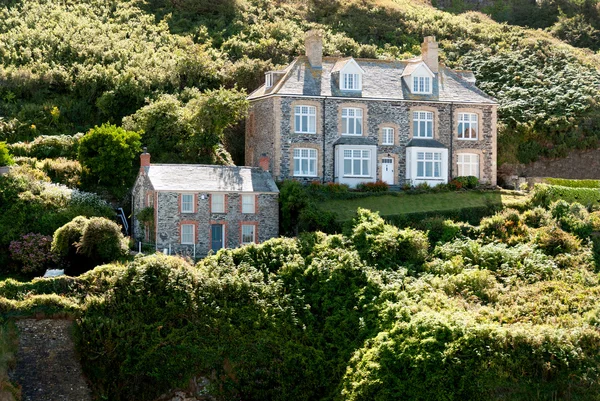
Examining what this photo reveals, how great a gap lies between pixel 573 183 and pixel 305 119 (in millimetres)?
14336

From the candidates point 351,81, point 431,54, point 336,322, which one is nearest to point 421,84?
point 431,54

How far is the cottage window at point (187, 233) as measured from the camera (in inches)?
1859

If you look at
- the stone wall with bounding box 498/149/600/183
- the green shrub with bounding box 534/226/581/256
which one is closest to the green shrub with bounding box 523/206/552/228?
the green shrub with bounding box 534/226/581/256

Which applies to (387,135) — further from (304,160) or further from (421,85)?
(304,160)

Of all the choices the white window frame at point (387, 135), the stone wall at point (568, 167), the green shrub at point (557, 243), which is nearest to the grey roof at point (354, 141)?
the white window frame at point (387, 135)

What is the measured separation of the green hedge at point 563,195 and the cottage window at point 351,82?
10636mm

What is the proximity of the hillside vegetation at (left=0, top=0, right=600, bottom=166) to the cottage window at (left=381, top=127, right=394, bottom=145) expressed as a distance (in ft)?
25.5

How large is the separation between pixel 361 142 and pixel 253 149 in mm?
6073

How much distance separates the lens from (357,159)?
2117 inches

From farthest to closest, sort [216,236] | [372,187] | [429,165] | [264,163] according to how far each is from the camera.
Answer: [429,165]
[372,187]
[264,163]
[216,236]

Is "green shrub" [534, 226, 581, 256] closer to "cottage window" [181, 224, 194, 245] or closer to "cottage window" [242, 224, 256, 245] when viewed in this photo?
"cottage window" [242, 224, 256, 245]

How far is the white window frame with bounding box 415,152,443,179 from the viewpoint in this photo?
54594 millimetres

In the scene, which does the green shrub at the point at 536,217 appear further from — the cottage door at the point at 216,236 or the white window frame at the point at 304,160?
the cottage door at the point at 216,236

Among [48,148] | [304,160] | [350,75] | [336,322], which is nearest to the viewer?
[336,322]
